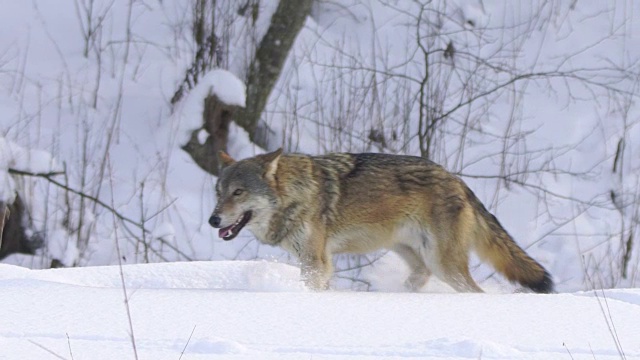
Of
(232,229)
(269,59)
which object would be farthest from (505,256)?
(269,59)

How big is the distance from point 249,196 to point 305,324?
2437mm

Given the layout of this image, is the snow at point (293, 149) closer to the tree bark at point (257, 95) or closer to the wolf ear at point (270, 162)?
the tree bark at point (257, 95)

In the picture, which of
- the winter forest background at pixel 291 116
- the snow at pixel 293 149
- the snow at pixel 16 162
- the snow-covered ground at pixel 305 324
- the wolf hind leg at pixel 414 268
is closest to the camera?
the snow-covered ground at pixel 305 324

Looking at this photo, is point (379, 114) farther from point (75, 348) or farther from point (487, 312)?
point (75, 348)

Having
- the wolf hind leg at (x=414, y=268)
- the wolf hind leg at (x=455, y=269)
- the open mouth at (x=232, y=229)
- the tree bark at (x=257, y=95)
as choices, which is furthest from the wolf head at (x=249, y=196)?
the tree bark at (x=257, y=95)

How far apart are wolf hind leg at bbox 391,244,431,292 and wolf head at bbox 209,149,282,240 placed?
892 mm

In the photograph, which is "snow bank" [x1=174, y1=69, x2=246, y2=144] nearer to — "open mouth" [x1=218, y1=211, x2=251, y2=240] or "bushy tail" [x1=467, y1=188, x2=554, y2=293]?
"open mouth" [x1=218, y1=211, x2=251, y2=240]

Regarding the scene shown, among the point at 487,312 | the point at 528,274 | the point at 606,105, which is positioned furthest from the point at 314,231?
the point at 606,105

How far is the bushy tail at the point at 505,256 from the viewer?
6578mm

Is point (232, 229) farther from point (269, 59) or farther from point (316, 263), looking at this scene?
point (269, 59)

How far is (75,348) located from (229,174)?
2.97 metres

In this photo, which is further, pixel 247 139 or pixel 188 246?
pixel 247 139

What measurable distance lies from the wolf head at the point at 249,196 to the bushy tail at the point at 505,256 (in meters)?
1.25

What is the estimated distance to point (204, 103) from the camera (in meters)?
10.3
